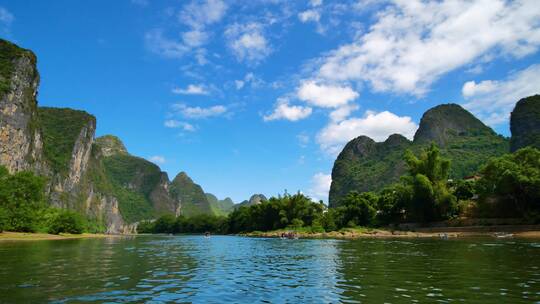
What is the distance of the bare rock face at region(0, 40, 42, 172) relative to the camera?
122000 mm

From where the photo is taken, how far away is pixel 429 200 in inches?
3243

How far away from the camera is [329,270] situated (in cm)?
2288

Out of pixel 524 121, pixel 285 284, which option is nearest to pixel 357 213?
pixel 285 284

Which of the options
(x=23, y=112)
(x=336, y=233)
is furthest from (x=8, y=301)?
(x=23, y=112)

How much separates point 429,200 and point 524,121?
124598 millimetres

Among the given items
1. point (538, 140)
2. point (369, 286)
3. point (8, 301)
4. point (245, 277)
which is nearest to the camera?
point (8, 301)

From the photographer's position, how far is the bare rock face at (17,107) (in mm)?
122000

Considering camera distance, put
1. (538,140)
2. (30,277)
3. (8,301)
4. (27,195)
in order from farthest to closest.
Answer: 1. (538,140)
2. (27,195)
3. (30,277)
4. (8,301)

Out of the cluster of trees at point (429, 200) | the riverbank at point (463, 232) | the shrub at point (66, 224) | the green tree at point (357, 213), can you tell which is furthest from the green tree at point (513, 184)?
the shrub at point (66, 224)

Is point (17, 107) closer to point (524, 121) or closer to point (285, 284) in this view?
point (285, 284)

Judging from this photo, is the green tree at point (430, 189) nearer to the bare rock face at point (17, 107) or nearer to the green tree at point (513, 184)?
the green tree at point (513, 184)

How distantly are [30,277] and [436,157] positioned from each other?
80.8 m

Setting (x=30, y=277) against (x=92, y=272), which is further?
(x=92, y=272)

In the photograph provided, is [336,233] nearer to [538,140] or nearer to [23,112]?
[538,140]
